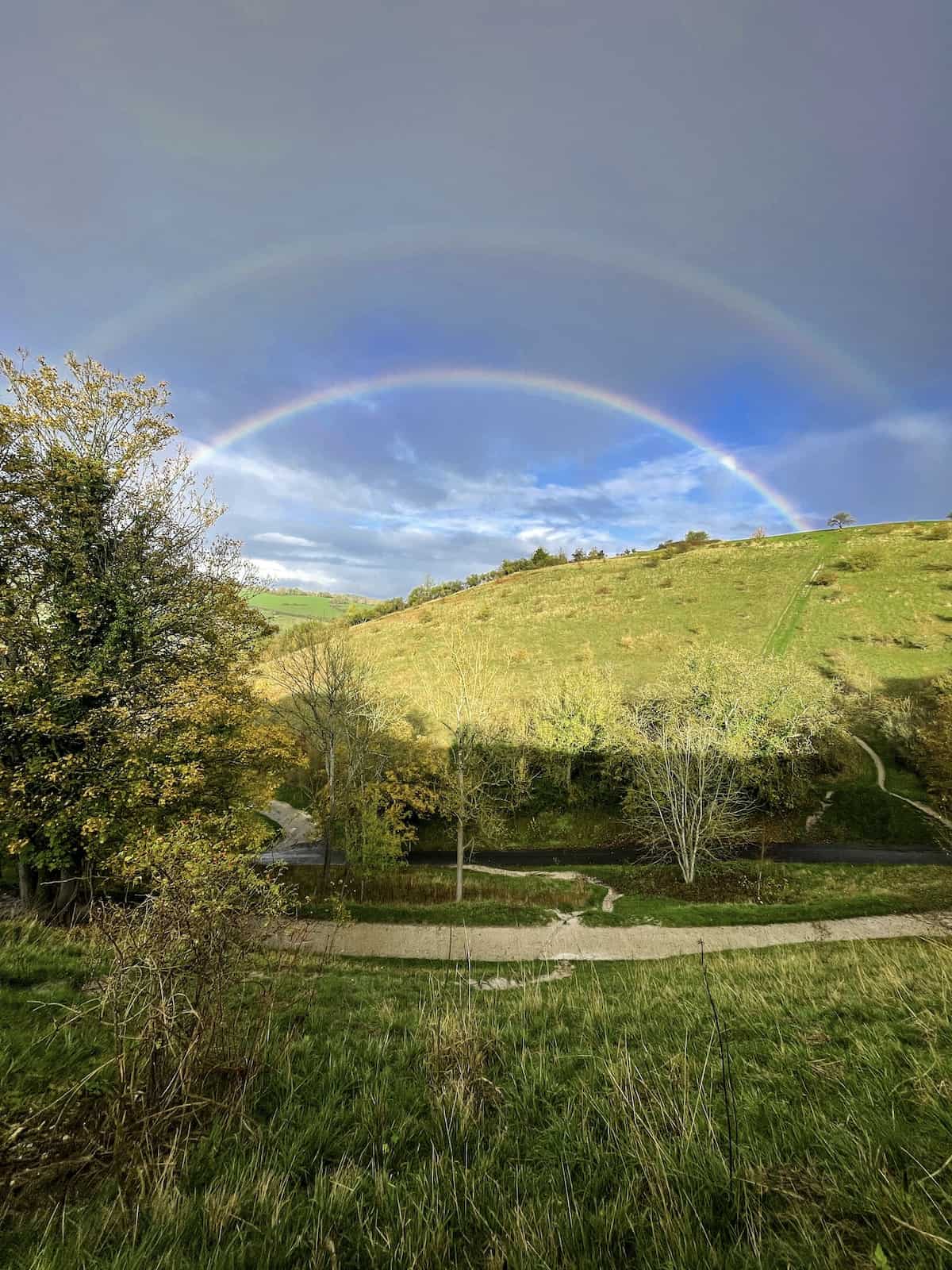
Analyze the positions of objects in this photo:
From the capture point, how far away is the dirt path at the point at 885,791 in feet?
110

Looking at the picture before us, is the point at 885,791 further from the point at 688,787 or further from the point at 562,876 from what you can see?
the point at 562,876

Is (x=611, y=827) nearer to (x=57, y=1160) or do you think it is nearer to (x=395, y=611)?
(x=57, y=1160)

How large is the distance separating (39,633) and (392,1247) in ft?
58.9

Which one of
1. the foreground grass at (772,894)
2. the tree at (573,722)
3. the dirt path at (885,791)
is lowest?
the foreground grass at (772,894)

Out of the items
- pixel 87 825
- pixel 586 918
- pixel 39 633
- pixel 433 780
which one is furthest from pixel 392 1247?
pixel 433 780

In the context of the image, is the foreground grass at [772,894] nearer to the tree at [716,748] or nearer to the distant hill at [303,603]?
the tree at [716,748]

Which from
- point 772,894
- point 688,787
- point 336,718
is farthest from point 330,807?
point 772,894

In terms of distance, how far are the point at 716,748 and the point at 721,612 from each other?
4042cm

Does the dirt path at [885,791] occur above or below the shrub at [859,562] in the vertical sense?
below

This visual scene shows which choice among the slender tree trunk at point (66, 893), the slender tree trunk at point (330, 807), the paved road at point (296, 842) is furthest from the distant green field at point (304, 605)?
the slender tree trunk at point (66, 893)

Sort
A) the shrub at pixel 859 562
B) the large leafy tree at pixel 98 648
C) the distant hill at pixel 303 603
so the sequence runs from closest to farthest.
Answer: the large leafy tree at pixel 98 648
the shrub at pixel 859 562
the distant hill at pixel 303 603

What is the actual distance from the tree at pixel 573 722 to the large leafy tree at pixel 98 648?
2758cm

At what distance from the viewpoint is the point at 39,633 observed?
48.1 ft

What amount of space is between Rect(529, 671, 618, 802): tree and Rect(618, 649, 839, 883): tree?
7.36 feet
